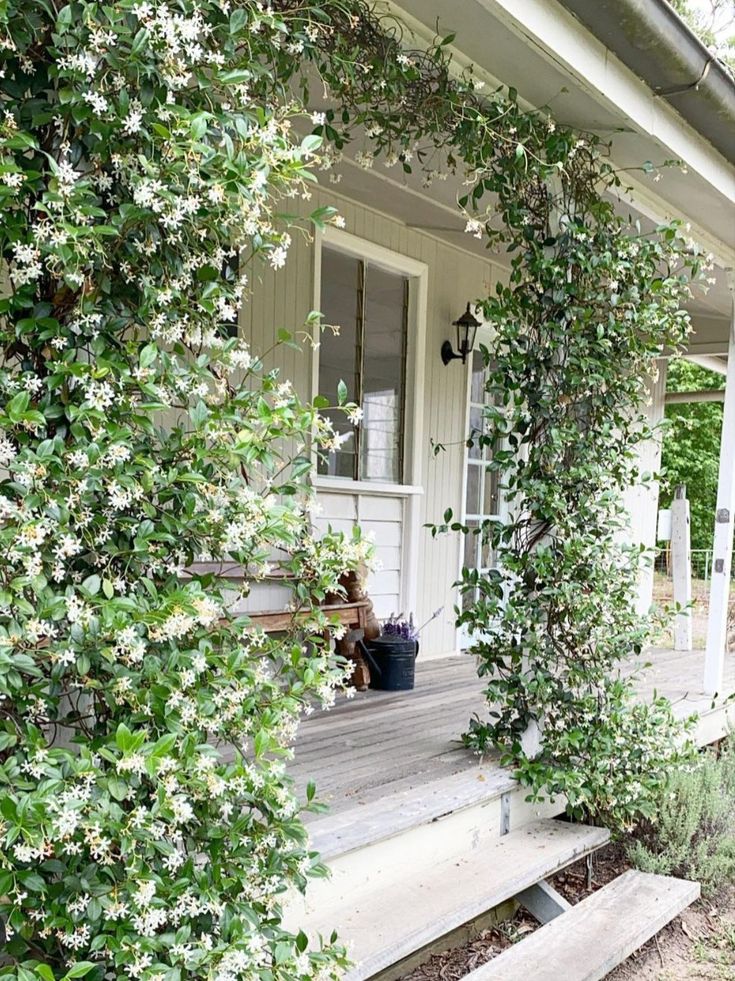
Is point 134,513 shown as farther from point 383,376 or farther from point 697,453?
point 697,453

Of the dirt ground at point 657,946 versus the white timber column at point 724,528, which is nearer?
the dirt ground at point 657,946

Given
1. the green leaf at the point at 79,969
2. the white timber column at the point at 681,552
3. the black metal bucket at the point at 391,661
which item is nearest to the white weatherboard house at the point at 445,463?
the black metal bucket at the point at 391,661

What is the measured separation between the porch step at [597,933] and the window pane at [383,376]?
2.54 m

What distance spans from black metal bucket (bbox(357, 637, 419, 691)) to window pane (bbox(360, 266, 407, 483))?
0.94m

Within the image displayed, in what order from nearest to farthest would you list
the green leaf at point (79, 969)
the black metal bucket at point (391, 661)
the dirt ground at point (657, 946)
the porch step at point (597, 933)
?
the green leaf at point (79, 969), the porch step at point (597, 933), the dirt ground at point (657, 946), the black metal bucket at point (391, 661)

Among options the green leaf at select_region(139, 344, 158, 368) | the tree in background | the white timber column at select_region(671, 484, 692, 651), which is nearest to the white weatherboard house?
the white timber column at select_region(671, 484, 692, 651)

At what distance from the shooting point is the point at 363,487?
4652mm

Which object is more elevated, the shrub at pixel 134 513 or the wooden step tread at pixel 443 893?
the shrub at pixel 134 513

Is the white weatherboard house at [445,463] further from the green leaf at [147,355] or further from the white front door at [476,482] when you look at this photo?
the green leaf at [147,355]

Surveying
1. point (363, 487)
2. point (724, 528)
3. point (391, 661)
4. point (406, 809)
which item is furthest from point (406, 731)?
point (724, 528)

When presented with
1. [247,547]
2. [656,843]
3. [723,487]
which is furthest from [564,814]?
[247,547]

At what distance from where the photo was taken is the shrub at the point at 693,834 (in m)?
3.14

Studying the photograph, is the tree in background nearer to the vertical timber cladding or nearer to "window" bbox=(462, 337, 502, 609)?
"window" bbox=(462, 337, 502, 609)

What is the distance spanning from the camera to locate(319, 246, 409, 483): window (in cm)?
451
